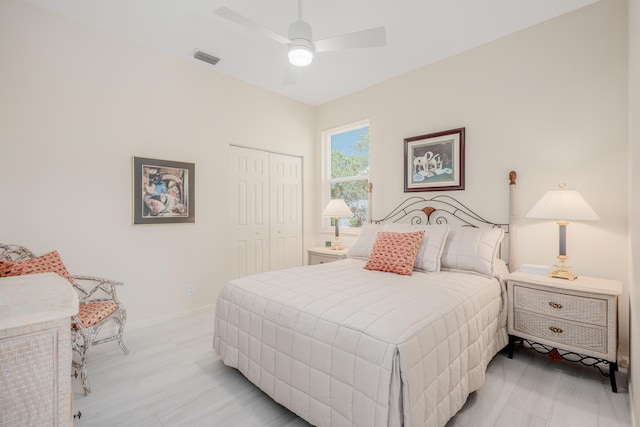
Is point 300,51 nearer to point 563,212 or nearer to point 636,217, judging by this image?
point 636,217

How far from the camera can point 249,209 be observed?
4.03m

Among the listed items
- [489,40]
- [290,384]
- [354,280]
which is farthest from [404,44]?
[290,384]

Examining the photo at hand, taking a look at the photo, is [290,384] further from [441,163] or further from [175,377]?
[441,163]

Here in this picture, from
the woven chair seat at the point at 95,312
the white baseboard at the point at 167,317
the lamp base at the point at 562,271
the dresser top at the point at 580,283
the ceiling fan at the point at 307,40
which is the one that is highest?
the ceiling fan at the point at 307,40

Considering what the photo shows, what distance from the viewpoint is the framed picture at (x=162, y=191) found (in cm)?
306

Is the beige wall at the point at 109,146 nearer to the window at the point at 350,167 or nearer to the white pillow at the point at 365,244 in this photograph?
the window at the point at 350,167

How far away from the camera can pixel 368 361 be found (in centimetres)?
135

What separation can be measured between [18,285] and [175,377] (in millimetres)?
1433

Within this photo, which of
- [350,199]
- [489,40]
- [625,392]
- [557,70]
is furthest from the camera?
[350,199]

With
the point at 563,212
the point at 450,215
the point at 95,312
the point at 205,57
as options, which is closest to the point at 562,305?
the point at 563,212

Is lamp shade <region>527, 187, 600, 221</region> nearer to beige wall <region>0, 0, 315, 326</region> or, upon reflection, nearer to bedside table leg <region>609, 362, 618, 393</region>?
bedside table leg <region>609, 362, 618, 393</region>

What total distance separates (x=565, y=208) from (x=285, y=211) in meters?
3.22

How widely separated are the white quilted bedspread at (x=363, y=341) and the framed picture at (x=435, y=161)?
127cm

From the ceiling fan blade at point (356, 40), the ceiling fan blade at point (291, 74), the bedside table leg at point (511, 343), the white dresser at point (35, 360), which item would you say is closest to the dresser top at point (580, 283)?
the bedside table leg at point (511, 343)
